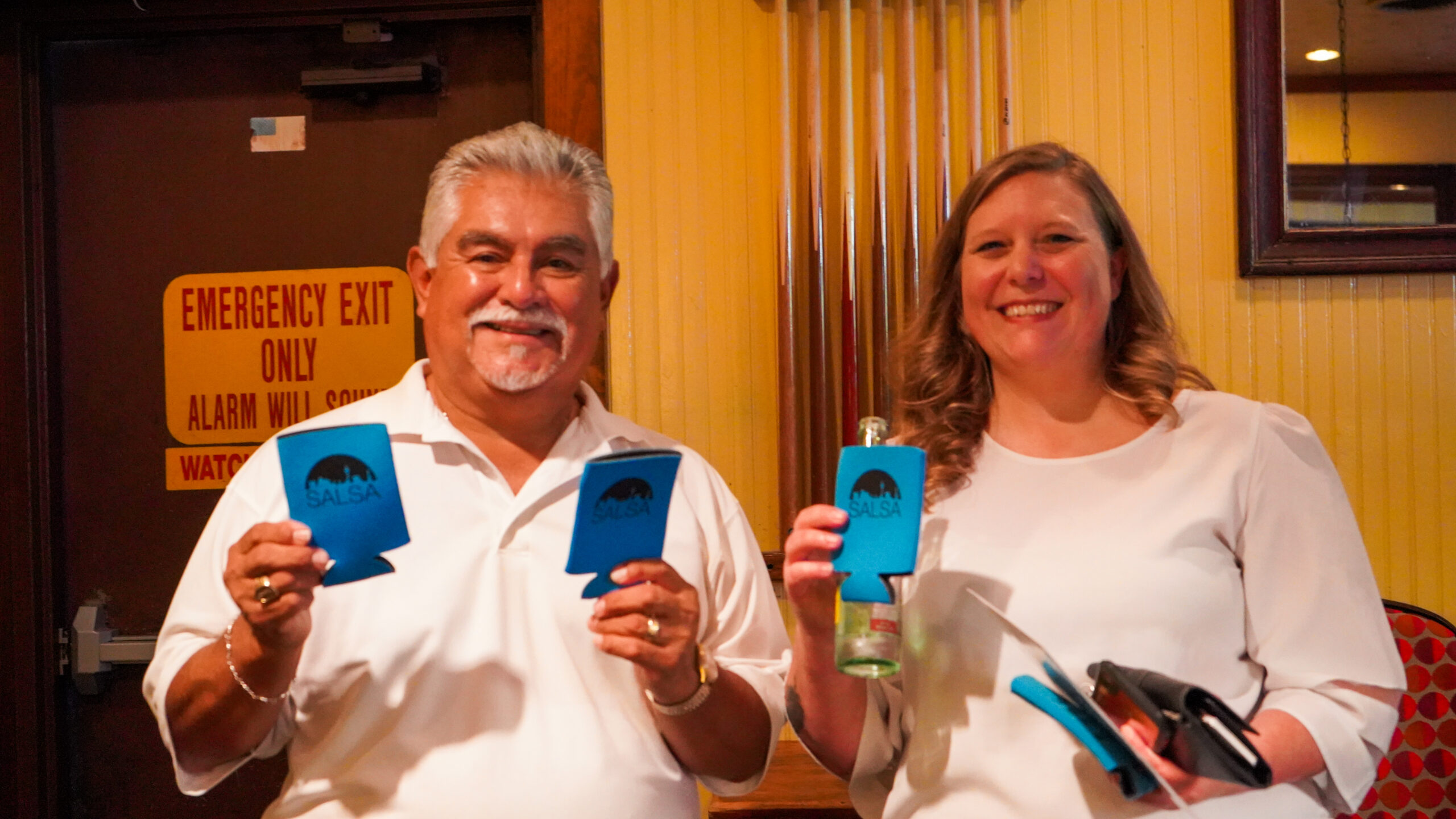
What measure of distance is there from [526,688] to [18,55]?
91.4 inches

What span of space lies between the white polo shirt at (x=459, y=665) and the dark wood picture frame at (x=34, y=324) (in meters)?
1.32

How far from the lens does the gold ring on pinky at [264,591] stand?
4.44 ft

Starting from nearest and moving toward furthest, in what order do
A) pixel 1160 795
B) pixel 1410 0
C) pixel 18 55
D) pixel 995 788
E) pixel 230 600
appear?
pixel 1160 795
pixel 995 788
pixel 230 600
pixel 1410 0
pixel 18 55

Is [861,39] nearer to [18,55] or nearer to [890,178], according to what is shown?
[890,178]

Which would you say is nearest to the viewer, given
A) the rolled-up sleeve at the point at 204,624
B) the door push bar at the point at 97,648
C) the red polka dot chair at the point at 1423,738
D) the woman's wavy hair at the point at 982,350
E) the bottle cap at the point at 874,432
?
the bottle cap at the point at 874,432

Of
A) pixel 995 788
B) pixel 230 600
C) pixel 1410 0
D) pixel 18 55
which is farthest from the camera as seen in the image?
pixel 18 55

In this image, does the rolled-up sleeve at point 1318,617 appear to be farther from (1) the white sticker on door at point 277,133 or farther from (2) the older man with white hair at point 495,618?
(1) the white sticker on door at point 277,133

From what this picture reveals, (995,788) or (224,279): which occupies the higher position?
(224,279)

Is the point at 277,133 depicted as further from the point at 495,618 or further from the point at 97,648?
the point at 495,618

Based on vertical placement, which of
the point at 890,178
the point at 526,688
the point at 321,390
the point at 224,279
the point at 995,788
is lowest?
the point at 995,788

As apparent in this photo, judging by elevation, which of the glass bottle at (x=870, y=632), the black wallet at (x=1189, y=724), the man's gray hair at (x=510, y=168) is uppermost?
the man's gray hair at (x=510, y=168)

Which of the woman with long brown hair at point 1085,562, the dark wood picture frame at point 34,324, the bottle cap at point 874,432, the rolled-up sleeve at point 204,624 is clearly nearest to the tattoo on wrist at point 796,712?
the woman with long brown hair at point 1085,562

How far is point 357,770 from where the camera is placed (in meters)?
1.54

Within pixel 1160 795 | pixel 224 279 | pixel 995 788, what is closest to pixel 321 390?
pixel 224 279
